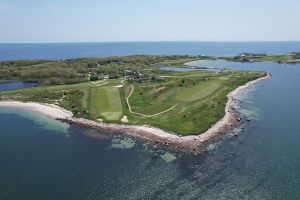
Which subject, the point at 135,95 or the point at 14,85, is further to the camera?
the point at 14,85

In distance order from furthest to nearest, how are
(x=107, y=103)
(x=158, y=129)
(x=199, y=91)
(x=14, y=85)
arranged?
(x=14, y=85)
(x=199, y=91)
(x=107, y=103)
(x=158, y=129)

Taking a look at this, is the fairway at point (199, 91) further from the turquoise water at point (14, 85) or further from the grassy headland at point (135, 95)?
the turquoise water at point (14, 85)

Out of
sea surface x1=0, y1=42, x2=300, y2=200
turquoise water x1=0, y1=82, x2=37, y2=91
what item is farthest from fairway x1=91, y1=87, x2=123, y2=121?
turquoise water x1=0, y1=82, x2=37, y2=91

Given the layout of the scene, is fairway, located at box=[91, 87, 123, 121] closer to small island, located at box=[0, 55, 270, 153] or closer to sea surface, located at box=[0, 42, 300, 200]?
small island, located at box=[0, 55, 270, 153]

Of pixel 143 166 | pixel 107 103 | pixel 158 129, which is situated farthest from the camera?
pixel 107 103

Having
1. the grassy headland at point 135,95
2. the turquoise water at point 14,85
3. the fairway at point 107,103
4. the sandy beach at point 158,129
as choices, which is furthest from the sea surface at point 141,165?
the turquoise water at point 14,85

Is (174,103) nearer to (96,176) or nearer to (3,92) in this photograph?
(96,176)

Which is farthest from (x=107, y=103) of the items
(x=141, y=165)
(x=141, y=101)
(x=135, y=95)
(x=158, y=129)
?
(x=141, y=165)

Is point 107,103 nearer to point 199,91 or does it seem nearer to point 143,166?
point 199,91
